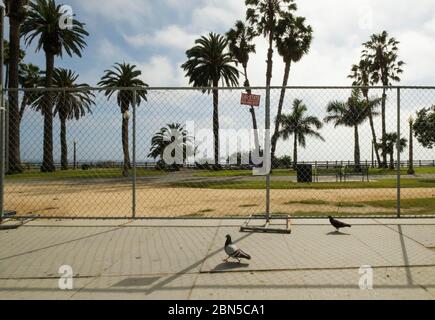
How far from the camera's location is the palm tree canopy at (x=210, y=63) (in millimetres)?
43719

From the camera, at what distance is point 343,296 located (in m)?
3.27

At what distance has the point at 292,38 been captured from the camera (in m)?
35.2

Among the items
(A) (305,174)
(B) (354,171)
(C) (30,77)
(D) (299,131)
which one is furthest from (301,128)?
(C) (30,77)

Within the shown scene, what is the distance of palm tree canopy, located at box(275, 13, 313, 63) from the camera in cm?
3461

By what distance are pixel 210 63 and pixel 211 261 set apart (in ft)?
136

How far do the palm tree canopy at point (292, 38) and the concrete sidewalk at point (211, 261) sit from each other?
31.5 metres

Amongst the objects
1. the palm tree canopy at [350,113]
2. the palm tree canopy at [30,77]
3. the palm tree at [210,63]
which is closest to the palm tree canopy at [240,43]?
the palm tree at [210,63]

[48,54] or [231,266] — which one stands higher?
[48,54]

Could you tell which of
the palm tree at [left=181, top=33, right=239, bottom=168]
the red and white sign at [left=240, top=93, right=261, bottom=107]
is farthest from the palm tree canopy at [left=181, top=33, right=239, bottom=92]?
the red and white sign at [left=240, top=93, right=261, bottom=107]

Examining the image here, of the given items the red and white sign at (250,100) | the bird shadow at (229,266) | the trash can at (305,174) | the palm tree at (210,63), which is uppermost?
the palm tree at (210,63)

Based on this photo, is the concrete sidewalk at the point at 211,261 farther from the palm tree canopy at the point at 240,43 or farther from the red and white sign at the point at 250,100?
the palm tree canopy at the point at 240,43
